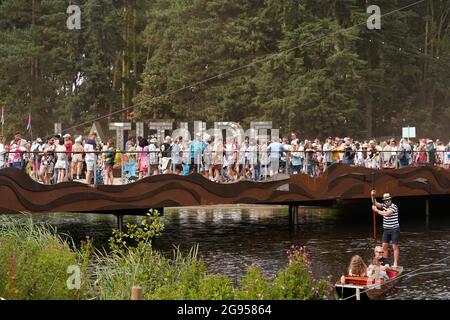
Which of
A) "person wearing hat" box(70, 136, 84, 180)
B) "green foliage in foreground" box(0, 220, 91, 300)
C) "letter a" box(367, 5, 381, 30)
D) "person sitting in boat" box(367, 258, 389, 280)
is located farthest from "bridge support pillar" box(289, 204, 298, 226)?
"letter a" box(367, 5, 381, 30)

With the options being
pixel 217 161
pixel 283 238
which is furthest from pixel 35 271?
pixel 283 238

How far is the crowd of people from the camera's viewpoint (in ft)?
88.5

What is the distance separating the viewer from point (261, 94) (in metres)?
58.0

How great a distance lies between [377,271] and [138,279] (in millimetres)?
7161

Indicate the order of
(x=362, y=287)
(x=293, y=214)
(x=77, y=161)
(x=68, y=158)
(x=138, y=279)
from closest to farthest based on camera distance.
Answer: (x=138, y=279) < (x=362, y=287) < (x=77, y=161) < (x=68, y=158) < (x=293, y=214)

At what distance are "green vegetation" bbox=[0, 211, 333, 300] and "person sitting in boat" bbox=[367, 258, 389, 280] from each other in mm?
4649

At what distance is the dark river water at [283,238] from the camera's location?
24467mm

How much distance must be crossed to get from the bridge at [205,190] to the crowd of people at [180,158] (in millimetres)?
599

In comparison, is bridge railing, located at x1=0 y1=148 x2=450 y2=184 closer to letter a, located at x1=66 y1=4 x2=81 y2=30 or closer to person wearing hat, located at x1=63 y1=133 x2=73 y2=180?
person wearing hat, located at x1=63 y1=133 x2=73 y2=180

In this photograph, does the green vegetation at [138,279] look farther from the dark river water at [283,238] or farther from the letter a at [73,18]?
the letter a at [73,18]

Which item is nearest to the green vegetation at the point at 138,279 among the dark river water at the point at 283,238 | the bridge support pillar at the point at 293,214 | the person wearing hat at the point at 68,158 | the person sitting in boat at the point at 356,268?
the person sitting in boat at the point at 356,268

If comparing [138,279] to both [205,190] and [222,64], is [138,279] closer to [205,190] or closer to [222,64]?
[205,190]

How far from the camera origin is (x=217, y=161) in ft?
102
